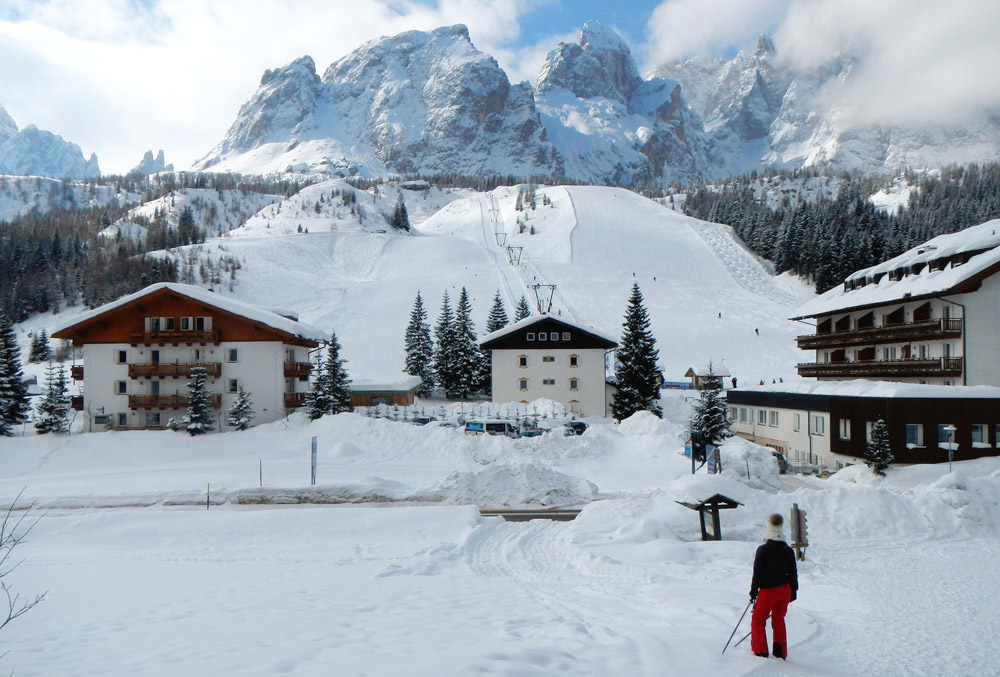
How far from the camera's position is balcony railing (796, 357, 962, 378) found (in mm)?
37000

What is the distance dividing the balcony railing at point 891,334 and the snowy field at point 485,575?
10.8m

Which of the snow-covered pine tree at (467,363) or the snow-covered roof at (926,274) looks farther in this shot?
the snow-covered pine tree at (467,363)

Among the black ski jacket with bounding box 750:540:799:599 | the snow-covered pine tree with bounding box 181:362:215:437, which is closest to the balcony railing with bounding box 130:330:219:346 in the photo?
the snow-covered pine tree with bounding box 181:362:215:437

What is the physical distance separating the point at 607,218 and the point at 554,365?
4316 inches

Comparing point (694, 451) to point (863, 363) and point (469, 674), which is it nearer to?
point (469, 674)

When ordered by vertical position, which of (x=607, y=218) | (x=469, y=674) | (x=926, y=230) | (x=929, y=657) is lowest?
(x=929, y=657)

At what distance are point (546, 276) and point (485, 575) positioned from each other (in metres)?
99.0

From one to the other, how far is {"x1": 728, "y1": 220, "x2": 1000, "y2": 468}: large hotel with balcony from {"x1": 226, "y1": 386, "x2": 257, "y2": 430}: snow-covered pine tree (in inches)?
1247

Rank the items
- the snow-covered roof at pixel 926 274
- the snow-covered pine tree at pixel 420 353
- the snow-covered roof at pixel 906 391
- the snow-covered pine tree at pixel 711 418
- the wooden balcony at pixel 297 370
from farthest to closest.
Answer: the snow-covered pine tree at pixel 420 353 < the wooden balcony at pixel 297 370 < the snow-covered roof at pixel 926 274 < the snow-covered pine tree at pixel 711 418 < the snow-covered roof at pixel 906 391

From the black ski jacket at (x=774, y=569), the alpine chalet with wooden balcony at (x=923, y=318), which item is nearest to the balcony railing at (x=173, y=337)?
the black ski jacket at (x=774, y=569)

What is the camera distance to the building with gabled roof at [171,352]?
4031 cm

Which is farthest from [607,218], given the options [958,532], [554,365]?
[958,532]

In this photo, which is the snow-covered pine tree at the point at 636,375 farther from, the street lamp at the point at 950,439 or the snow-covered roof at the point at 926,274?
the street lamp at the point at 950,439

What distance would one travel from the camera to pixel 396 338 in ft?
271
